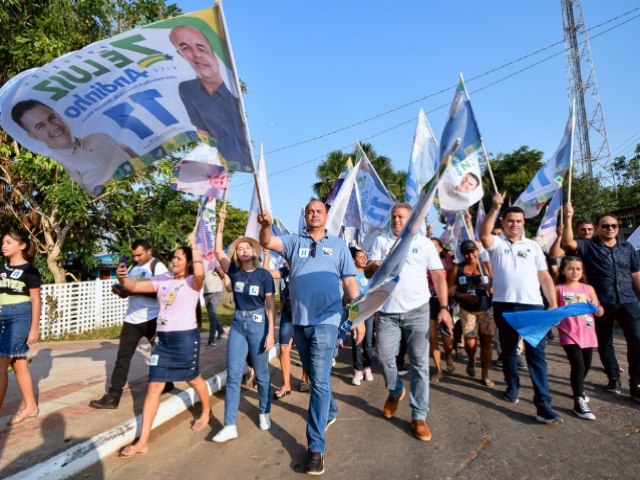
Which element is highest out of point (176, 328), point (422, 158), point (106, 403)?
point (422, 158)

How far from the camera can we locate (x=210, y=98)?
330 cm

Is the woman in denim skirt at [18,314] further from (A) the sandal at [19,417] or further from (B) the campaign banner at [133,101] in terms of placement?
(B) the campaign banner at [133,101]

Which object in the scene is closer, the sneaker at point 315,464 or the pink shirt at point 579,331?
the sneaker at point 315,464

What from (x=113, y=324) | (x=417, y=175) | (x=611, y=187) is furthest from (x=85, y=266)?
(x=611, y=187)

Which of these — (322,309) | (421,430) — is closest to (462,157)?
(322,309)

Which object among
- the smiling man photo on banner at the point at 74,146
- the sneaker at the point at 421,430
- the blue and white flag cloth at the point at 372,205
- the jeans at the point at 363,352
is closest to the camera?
the smiling man photo on banner at the point at 74,146

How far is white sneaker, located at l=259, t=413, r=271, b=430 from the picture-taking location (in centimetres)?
406

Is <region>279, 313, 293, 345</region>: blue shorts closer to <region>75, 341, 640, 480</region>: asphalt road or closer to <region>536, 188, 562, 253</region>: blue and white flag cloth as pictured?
<region>75, 341, 640, 480</region>: asphalt road

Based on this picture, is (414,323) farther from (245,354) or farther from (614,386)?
(614,386)

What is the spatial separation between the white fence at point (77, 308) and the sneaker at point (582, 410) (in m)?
11.6

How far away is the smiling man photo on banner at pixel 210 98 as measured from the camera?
305 centimetres

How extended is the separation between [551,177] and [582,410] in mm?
3693

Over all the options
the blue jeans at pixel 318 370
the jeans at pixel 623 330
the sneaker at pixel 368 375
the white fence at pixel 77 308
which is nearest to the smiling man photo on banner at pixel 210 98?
the blue jeans at pixel 318 370

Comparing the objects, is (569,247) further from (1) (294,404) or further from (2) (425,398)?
(1) (294,404)
